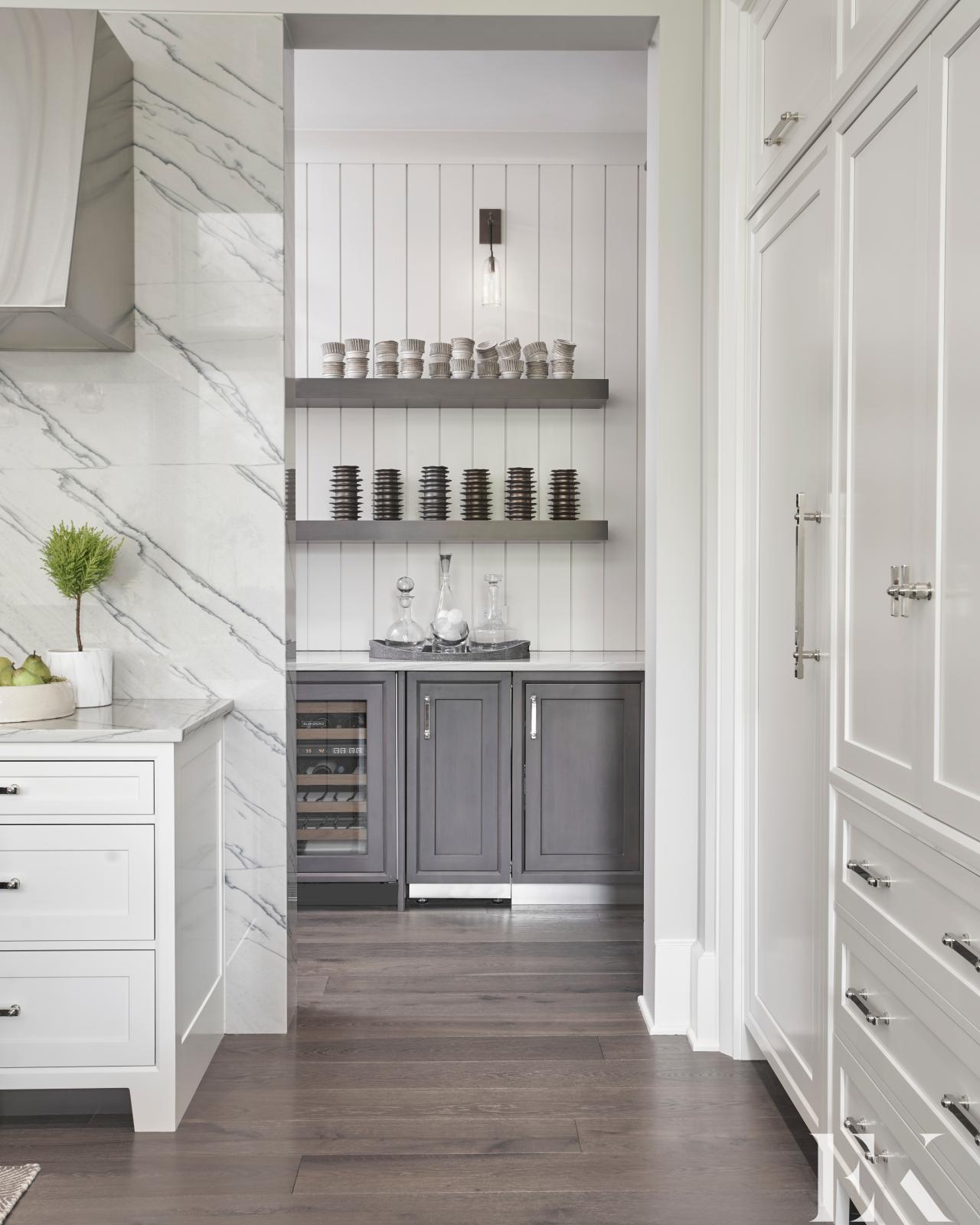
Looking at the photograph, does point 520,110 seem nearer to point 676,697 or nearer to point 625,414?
point 625,414

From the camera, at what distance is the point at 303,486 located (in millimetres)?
4223

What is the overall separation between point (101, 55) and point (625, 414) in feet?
7.82

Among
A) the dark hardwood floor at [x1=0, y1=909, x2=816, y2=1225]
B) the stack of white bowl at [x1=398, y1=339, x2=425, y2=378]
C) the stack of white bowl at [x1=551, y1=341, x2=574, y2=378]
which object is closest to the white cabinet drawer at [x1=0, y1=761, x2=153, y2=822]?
the dark hardwood floor at [x1=0, y1=909, x2=816, y2=1225]

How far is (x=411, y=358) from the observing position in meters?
3.90

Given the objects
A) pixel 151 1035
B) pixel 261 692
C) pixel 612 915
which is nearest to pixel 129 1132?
pixel 151 1035

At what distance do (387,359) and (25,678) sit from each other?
2.07 m

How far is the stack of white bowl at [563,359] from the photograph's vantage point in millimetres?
3920

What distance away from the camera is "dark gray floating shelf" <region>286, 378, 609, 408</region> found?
3.87 meters

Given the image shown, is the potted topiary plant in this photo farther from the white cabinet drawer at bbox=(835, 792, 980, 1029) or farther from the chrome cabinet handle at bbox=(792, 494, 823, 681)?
the white cabinet drawer at bbox=(835, 792, 980, 1029)

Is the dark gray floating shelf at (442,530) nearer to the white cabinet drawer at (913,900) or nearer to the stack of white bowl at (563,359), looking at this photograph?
the stack of white bowl at (563,359)

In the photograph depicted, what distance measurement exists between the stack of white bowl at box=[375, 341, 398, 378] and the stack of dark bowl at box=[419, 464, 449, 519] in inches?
15.6

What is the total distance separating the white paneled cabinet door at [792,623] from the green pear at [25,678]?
1688mm

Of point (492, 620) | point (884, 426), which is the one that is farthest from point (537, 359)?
point (884, 426)

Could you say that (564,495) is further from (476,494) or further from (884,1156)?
(884,1156)
